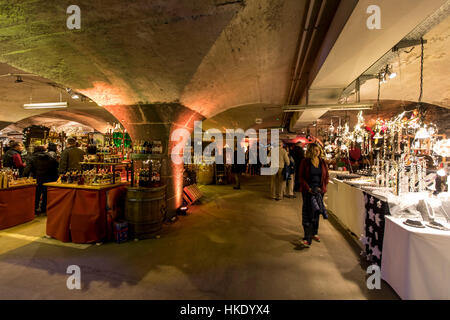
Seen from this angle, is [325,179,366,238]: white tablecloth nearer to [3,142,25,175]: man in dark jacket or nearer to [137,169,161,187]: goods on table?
[137,169,161,187]: goods on table

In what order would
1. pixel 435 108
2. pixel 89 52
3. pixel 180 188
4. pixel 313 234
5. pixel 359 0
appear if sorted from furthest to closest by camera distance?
pixel 435 108, pixel 180 188, pixel 313 234, pixel 89 52, pixel 359 0

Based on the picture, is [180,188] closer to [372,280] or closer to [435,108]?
[372,280]

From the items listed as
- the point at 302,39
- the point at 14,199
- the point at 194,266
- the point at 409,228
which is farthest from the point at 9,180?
the point at 409,228

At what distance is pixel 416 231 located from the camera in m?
2.06

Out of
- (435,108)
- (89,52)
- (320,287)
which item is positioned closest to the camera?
(320,287)

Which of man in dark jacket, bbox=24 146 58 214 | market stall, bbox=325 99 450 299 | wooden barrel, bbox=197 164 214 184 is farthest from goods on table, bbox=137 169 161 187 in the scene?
wooden barrel, bbox=197 164 214 184

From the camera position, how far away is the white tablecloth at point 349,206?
11.6 feet

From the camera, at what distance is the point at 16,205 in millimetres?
4484

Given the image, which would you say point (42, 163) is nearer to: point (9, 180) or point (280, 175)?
point (9, 180)

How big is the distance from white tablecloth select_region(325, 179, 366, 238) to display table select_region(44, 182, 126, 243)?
4.68 meters

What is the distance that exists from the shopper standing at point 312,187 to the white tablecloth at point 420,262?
4.05 feet

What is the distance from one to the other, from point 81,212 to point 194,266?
7.89ft

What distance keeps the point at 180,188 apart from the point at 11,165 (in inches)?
200
